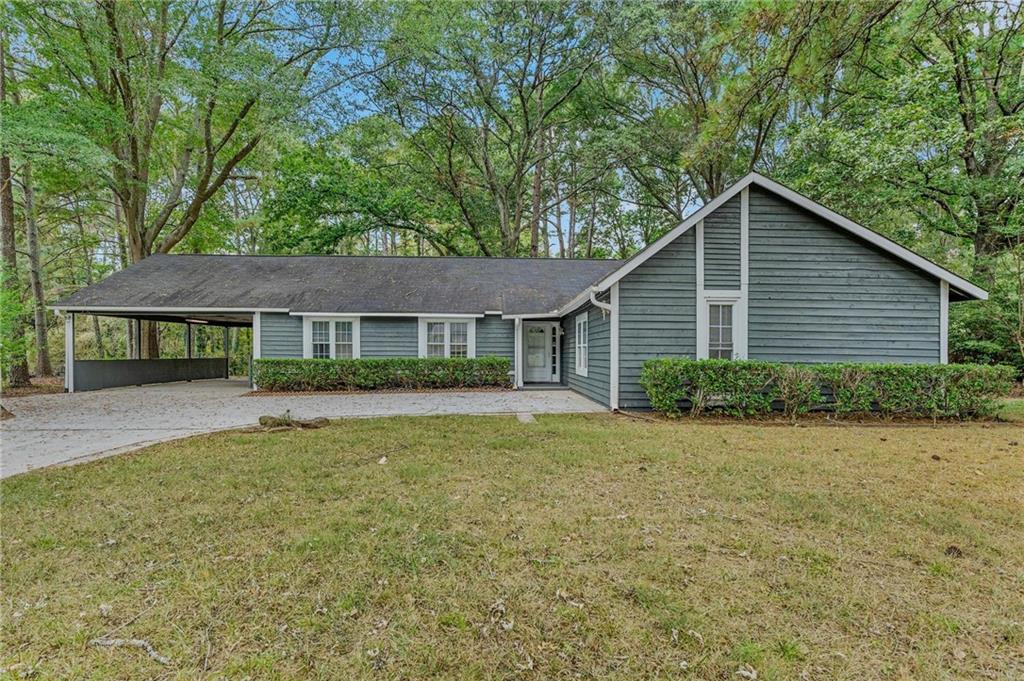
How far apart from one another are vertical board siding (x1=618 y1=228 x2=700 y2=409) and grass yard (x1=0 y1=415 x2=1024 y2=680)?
3760mm

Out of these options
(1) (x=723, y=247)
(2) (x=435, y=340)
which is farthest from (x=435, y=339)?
(1) (x=723, y=247)

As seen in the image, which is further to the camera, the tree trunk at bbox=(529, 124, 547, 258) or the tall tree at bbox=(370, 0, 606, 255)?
the tree trunk at bbox=(529, 124, 547, 258)

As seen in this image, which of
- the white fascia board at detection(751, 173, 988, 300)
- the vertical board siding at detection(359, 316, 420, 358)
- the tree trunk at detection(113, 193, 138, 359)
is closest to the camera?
the white fascia board at detection(751, 173, 988, 300)

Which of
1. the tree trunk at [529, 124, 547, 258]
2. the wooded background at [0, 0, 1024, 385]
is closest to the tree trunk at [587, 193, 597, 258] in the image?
the wooded background at [0, 0, 1024, 385]

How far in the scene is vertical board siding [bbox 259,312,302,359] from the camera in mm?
13375

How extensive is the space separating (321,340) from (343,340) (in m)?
0.63

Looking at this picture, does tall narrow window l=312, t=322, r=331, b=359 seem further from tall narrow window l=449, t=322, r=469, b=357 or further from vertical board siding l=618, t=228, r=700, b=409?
vertical board siding l=618, t=228, r=700, b=409

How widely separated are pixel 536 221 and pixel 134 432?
18.7 meters

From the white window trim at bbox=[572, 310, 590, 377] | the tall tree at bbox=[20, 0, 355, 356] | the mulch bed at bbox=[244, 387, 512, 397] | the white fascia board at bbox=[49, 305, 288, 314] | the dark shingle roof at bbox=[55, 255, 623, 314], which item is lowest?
the mulch bed at bbox=[244, 387, 512, 397]

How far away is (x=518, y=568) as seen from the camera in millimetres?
2842

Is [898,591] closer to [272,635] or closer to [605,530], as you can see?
[605,530]

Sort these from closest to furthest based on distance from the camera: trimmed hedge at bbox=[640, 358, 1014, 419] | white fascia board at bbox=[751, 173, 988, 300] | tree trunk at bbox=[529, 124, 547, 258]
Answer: trimmed hedge at bbox=[640, 358, 1014, 419]
white fascia board at bbox=[751, 173, 988, 300]
tree trunk at bbox=[529, 124, 547, 258]

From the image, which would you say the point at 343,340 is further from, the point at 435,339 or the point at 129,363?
the point at 129,363

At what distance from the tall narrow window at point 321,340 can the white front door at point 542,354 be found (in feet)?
19.6
